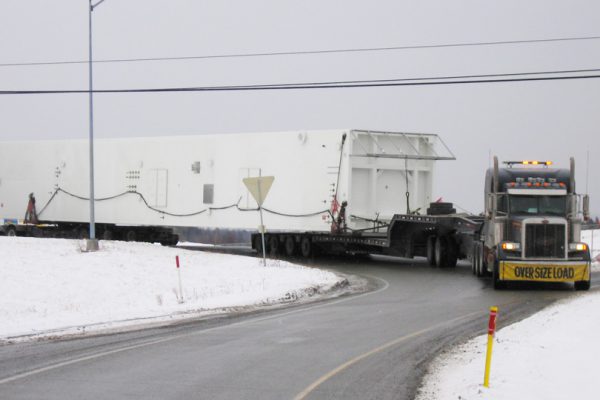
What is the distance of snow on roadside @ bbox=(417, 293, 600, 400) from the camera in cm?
957

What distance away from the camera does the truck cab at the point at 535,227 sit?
71.4ft

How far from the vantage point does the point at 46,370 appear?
1084 centimetres

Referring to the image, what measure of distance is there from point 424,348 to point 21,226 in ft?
106

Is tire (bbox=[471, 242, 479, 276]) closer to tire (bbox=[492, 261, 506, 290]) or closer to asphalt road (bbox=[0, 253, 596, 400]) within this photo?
tire (bbox=[492, 261, 506, 290])

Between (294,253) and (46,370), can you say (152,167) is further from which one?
(46,370)

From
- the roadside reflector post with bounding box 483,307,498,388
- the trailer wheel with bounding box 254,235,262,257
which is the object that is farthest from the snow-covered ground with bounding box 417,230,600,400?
the trailer wheel with bounding box 254,235,262,257

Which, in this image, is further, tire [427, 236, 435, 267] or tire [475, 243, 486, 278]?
tire [427, 236, 435, 267]

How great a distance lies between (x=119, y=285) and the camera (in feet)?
76.6

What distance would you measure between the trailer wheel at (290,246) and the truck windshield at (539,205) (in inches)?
488

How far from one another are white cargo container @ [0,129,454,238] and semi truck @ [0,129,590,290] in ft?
0.15

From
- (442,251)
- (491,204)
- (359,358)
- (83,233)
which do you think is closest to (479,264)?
(491,204)

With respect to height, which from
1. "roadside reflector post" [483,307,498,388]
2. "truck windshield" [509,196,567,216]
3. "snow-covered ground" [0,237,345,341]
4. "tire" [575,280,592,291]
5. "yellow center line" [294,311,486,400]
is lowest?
"snow-covered ground" [0,237,345,341]

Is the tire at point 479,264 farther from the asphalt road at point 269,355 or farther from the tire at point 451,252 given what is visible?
the asphalt road at point 269,355

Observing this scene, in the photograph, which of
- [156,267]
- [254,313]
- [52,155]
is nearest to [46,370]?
[254,313]
